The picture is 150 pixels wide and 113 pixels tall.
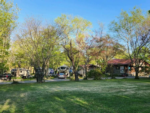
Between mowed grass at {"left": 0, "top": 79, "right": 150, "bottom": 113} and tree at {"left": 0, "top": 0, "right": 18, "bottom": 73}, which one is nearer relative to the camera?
mowed grass at {"left": 0, "top": 79, "right": 150, "bottom": 113}

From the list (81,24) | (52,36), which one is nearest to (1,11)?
(52,36)

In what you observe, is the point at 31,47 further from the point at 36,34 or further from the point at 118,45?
the point at 118,45

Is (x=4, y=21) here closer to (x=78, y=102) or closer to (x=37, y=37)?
(x=37, y=37)

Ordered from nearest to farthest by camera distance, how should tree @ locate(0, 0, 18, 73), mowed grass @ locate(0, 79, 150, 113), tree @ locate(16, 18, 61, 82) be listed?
mowed grass @ locate(0, 79, 150, 113) → tree @ locate(0, 0, 18, 73) → tree @ locate(16, 18, 61, 82)

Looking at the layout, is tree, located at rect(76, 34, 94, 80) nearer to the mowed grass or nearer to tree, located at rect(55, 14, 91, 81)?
tree, located at rect(55, 14, 91, 81)

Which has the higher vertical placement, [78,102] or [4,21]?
[4,21]

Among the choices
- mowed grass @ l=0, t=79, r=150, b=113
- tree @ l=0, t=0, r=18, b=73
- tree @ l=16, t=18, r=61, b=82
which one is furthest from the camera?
tree @ l=16, t=18, r=61, b=82

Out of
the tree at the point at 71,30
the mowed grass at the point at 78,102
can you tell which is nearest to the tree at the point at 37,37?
the tree at the point at 71,30

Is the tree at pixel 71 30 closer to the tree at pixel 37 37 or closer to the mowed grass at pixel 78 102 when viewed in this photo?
the tree at pixel 37 37

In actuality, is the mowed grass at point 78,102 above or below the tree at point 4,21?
below

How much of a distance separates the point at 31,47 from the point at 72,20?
8636 millimetres

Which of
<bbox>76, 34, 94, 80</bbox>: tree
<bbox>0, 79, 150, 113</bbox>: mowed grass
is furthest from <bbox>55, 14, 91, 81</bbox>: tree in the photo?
<bbox>0, 79, 150, 113</bbox>: mowed grass

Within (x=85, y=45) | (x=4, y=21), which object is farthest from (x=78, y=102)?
(x=85, y=45)

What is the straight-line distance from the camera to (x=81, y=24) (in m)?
27.0
